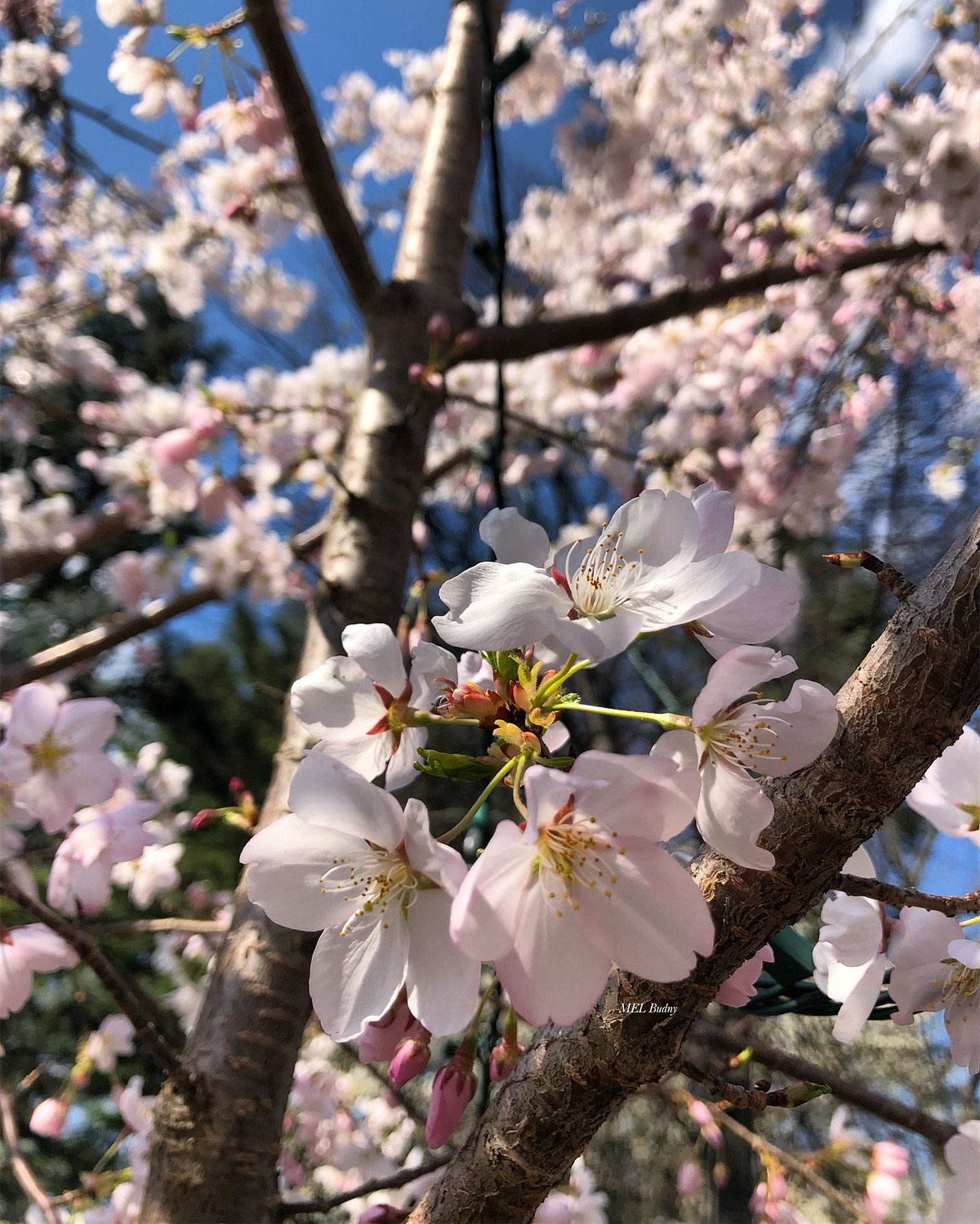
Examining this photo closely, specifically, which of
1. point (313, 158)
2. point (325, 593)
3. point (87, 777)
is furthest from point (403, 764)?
point (313, 158)

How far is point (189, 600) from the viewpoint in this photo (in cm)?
126

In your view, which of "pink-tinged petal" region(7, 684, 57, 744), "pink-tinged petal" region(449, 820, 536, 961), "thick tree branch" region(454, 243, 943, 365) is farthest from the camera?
"thick tree branch" region(454, 243, 943, 365)

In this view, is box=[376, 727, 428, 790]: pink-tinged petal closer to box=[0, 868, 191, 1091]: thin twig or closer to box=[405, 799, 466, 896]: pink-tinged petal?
A: box=[405, 799, 466, 896]: pink-tinged petal

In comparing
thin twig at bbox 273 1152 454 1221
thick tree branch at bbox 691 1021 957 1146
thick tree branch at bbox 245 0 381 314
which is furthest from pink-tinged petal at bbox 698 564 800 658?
thick tree branch at bbox 245 0 381 314

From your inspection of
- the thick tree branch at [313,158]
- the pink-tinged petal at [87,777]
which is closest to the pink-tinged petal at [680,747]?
the pink-tinged petal at [87,777]

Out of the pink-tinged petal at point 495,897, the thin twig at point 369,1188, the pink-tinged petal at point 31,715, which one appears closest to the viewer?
the pink-tinged petal at point 495,897

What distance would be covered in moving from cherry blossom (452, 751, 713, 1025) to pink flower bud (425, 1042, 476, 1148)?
0.42ft

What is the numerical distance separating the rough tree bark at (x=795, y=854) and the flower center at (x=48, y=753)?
538 millimetres

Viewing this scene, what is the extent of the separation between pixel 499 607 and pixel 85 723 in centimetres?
59

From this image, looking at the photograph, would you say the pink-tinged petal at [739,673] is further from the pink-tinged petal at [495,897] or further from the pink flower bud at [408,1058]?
the pink flower bud at [408,1058]

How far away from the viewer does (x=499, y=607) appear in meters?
0.30

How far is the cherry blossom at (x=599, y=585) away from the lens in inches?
10.5

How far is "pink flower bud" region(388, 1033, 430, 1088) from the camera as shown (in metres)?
0.34

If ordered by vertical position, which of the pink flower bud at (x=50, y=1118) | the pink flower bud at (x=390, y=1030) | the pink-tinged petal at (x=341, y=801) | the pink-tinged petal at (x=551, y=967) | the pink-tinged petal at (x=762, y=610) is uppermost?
the pink-tinged petal at (x=762, y=610)
